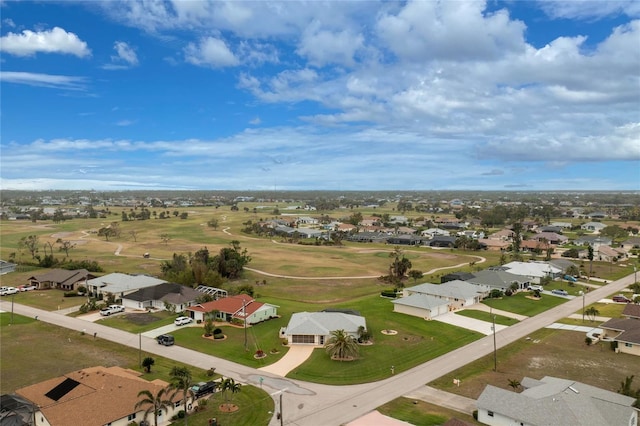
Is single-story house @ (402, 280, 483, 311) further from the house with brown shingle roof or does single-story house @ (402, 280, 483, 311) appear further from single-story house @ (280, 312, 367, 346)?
the house with brown shingle roof

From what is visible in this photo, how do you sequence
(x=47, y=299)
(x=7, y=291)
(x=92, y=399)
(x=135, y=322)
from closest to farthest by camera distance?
1. (x=92, y=399)
2. (x=135, y=322)
3. (x=47, y=299)
4. (x=7, y=291)

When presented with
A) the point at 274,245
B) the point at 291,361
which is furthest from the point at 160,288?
the point at 274,245

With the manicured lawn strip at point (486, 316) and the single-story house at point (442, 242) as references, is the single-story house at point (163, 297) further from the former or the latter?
the single-story house at point (442, 242)

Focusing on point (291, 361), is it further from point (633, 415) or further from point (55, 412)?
point (633, 415)

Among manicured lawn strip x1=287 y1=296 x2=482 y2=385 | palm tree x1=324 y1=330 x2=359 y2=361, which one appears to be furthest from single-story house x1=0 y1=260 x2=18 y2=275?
palm tree x1=324 y1=330 x2=359 y2=361

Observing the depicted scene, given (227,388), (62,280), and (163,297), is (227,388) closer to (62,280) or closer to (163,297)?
(163,297)

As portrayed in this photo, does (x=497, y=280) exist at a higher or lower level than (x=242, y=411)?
higher

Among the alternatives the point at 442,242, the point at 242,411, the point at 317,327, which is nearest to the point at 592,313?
the point at 317,327

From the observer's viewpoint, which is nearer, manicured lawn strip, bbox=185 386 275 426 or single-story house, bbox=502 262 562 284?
manicured lawn strip, bbox=185 386 275 426
